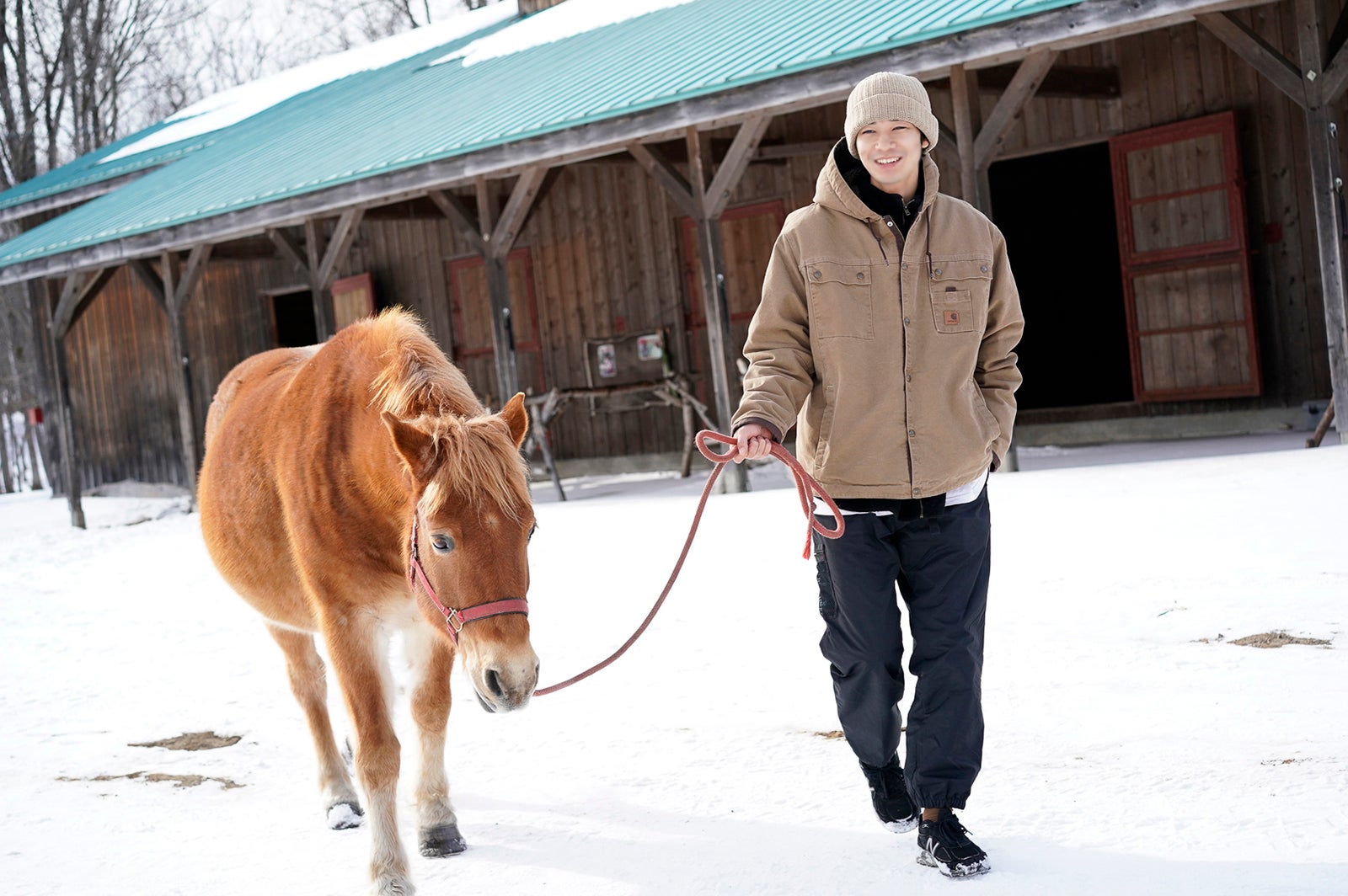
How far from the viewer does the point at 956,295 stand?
2805 millimetres

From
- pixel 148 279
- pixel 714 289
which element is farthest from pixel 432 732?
pixel 148 279

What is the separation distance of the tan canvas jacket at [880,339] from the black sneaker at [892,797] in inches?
26.2

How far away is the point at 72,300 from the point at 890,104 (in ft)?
46.2

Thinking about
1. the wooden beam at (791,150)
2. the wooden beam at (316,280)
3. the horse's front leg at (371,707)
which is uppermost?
the wooden beam at (791,150)

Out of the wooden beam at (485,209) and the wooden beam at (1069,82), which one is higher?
the wooden beam at (1069,82)

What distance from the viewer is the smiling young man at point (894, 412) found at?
2.73m

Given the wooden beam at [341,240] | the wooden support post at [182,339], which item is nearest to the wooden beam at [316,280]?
the wooden beam at [341,240]

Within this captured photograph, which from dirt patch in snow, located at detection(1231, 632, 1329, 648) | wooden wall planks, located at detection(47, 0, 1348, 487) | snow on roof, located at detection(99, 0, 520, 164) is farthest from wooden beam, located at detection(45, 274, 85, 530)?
dirt patch in snow, located at detection(1231, 632, 1329, 648)

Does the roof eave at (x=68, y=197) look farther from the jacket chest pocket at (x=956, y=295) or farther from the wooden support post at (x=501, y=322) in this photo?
the jacket chest pocket at (x=956, y=295)

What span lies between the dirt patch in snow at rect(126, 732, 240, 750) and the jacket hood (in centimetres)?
309

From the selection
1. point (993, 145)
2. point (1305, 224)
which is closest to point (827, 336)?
point (993, 145)

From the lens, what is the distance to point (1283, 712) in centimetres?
351

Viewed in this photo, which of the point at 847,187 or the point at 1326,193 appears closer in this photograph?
the point at 847,187

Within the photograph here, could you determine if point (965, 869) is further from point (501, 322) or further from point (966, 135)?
point (501, 322)
